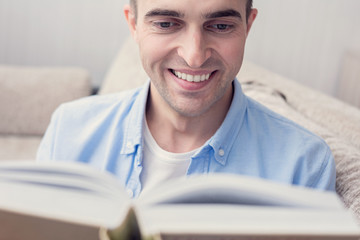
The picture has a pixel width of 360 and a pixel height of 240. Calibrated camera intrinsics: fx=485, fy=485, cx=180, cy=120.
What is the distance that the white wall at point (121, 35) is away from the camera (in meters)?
3.31

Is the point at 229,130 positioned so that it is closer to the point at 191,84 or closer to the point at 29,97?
the point at 191,84

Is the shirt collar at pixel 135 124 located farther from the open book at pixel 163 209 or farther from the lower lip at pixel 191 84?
the open book at pixel 163 209

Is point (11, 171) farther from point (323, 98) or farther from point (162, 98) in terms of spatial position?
point (323, 98)

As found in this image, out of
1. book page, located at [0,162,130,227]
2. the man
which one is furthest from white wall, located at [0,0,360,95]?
book page, located at [0,162,130,227]

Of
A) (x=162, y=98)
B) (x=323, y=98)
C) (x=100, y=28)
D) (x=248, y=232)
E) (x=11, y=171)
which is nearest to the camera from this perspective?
(x=248, y=232)

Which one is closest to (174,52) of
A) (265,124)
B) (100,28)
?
(265,124)

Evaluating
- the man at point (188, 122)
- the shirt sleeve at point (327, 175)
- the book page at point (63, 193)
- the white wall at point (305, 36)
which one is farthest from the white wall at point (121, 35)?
the book page at point (63, 193)

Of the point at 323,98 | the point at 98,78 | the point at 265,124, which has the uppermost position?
the point at 265,124

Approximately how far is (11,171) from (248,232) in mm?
320

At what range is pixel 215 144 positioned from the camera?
1.14m

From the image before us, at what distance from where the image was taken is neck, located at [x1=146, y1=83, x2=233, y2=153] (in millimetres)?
1211

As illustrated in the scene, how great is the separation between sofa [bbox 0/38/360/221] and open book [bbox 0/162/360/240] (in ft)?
1.53

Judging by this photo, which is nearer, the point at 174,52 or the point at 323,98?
the point at 174,52

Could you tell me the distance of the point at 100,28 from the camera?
11.0 ft
